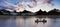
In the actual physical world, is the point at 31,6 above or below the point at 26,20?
above

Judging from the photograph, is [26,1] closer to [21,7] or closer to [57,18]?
[21,7]

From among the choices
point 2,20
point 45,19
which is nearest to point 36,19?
point 45,19

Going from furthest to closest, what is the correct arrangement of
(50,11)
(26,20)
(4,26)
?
(26,20)
(50,11)
(4,26)

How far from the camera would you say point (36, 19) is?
3701 mm

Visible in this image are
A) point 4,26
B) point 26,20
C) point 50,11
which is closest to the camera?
point 4,26

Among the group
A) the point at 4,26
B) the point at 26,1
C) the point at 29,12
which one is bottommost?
the point at 4,26

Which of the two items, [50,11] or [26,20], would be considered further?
[26,20]

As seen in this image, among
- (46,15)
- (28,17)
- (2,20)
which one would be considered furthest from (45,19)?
(2,20)

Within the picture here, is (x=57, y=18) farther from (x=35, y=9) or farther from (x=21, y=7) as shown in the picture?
(x=21, y=7)

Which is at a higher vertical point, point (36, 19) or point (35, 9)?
point (35, 9)

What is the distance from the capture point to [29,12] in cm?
356

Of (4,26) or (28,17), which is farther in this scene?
(28,17)

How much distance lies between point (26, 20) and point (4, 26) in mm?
826

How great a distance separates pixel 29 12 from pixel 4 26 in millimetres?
725
